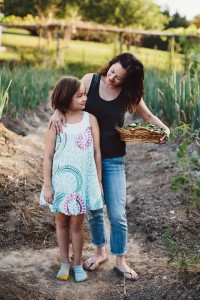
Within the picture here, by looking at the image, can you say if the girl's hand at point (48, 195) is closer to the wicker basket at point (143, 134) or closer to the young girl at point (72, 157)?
the young girl at point (72, 157)

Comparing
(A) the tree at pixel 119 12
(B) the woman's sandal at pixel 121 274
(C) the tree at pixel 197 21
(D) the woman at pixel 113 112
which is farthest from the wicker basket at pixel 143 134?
(C) the tree at pixel 197 21

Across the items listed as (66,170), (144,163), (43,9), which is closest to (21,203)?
(66,170)

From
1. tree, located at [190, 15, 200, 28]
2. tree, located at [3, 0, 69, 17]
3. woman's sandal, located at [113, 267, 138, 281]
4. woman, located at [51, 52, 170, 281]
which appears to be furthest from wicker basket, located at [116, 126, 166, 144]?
tree, located at [190, 15, 200, 28]

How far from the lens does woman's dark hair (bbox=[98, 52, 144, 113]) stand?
108 inches

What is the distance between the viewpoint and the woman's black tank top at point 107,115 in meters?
2.85

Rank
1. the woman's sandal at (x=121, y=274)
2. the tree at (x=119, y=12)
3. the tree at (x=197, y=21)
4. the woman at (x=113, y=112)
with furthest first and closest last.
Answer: the tree at (x=197, y=21) < the tree at (x=119, y=12) < the woman's sandal at (x=121, y=274) < the woman at (x=113, y=112)

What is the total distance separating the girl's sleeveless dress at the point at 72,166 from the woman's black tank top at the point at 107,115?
0.35 feet

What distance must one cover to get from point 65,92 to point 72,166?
0.41 meters

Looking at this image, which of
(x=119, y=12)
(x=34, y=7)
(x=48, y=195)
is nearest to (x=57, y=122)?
(x=48, y=195)

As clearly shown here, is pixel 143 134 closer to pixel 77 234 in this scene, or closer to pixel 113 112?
pixel 113 112

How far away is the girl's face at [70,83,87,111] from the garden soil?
738 millimetres

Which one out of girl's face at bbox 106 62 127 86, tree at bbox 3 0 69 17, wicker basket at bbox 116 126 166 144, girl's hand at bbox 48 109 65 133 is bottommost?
tree at bbox 3 0 69 17

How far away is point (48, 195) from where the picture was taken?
110 inches

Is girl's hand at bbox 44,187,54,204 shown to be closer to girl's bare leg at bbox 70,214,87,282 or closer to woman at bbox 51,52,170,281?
girl's bare leg at bbox 70,214,87,282
